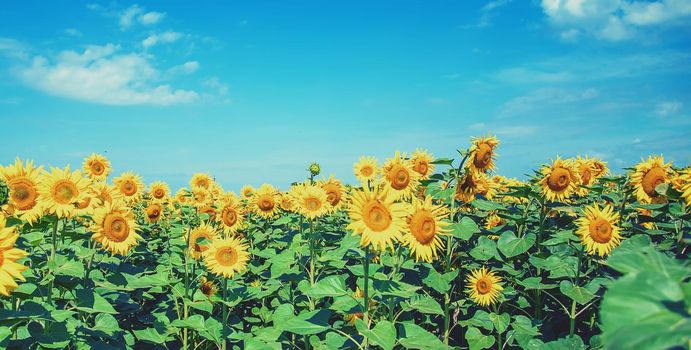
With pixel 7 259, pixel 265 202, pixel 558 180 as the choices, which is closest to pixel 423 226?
pixel 558 180

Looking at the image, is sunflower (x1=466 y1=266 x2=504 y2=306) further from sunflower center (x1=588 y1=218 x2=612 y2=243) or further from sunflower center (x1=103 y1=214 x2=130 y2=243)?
sunflower center (x1=103 y1=214 x2=130 y2=243)

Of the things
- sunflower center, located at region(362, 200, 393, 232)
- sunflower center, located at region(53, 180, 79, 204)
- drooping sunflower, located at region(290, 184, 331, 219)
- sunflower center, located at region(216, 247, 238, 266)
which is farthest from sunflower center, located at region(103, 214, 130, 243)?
sunflower center, located at region(362, 200, 393, 232)

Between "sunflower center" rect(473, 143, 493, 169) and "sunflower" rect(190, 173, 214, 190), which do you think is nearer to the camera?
"sunflower center" rect(473, 143, 493, 169)

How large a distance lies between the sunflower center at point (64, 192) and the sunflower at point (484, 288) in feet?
15.7

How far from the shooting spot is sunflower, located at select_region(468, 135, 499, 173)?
18.1 ft

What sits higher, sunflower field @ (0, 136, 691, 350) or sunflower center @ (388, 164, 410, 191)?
sunflower center @ (388, 164, 410, 191)

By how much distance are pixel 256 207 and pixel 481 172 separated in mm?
5028

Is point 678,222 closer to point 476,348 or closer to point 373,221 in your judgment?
point 476,348

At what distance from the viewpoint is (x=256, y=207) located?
912 centimetres

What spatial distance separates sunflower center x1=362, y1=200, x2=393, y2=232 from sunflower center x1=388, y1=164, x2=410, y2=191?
223cm

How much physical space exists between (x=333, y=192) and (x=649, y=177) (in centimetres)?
442

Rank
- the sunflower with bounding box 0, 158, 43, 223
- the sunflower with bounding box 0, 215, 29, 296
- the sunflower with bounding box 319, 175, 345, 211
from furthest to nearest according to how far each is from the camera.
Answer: the sunflower with bounding box 319, 175, 345, 211, the sunflower with bounding box 0, 158, 43, 223, the sunflower with bounding box 0, 215, 29, 296

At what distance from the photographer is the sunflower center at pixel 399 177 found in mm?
5867

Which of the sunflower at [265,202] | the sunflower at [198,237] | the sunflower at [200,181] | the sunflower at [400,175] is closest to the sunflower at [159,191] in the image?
the sunflower at [200,181]
